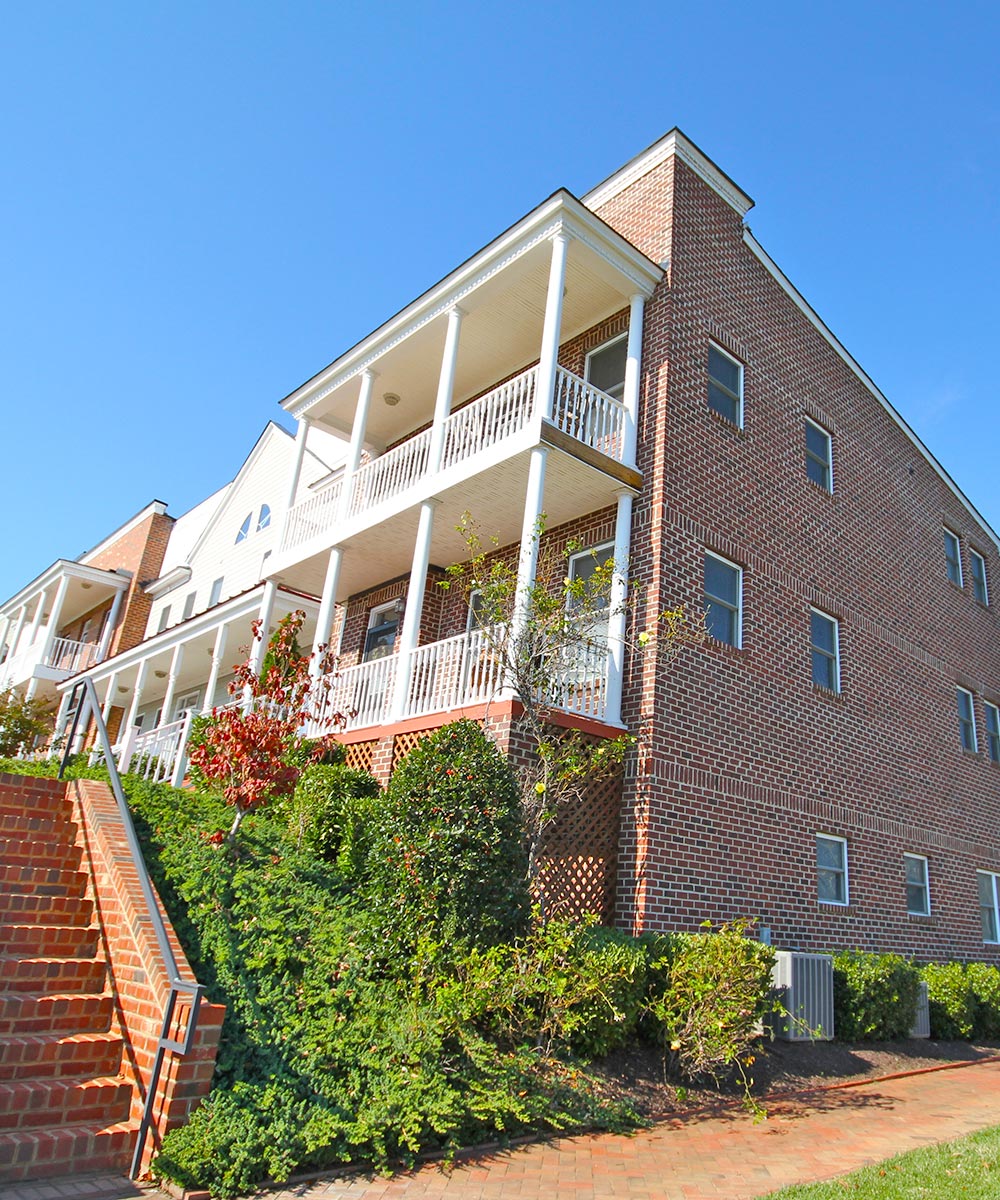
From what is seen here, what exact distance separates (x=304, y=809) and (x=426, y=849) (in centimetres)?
316

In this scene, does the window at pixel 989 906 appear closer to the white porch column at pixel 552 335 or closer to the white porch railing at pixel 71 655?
the white porch column at pixel 552 335

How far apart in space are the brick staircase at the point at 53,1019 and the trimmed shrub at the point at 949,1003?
10.2 metres

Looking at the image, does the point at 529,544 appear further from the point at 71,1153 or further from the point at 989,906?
the point at 989,906

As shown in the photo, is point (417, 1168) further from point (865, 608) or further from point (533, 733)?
point (865, 608)

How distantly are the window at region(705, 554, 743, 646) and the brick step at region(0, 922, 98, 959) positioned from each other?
774 centimetres

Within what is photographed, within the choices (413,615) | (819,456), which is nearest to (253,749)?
(413,615)

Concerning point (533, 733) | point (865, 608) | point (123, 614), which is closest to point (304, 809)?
point (533, 733)

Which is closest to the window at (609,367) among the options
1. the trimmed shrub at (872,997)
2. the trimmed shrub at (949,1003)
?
the trimmed shrub at (872,997)

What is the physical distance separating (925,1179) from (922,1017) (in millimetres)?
6797

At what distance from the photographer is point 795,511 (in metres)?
13.7

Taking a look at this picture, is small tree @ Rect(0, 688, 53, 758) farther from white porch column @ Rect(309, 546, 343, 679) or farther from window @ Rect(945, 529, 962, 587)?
window @ Rect(945, 529, 962, 587)

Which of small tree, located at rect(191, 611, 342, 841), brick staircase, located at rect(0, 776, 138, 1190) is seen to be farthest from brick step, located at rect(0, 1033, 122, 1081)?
small tree, located at rect(191, 611, 342, 841)

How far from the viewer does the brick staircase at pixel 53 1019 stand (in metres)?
4.85

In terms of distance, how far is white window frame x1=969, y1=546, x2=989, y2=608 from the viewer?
754 inches
